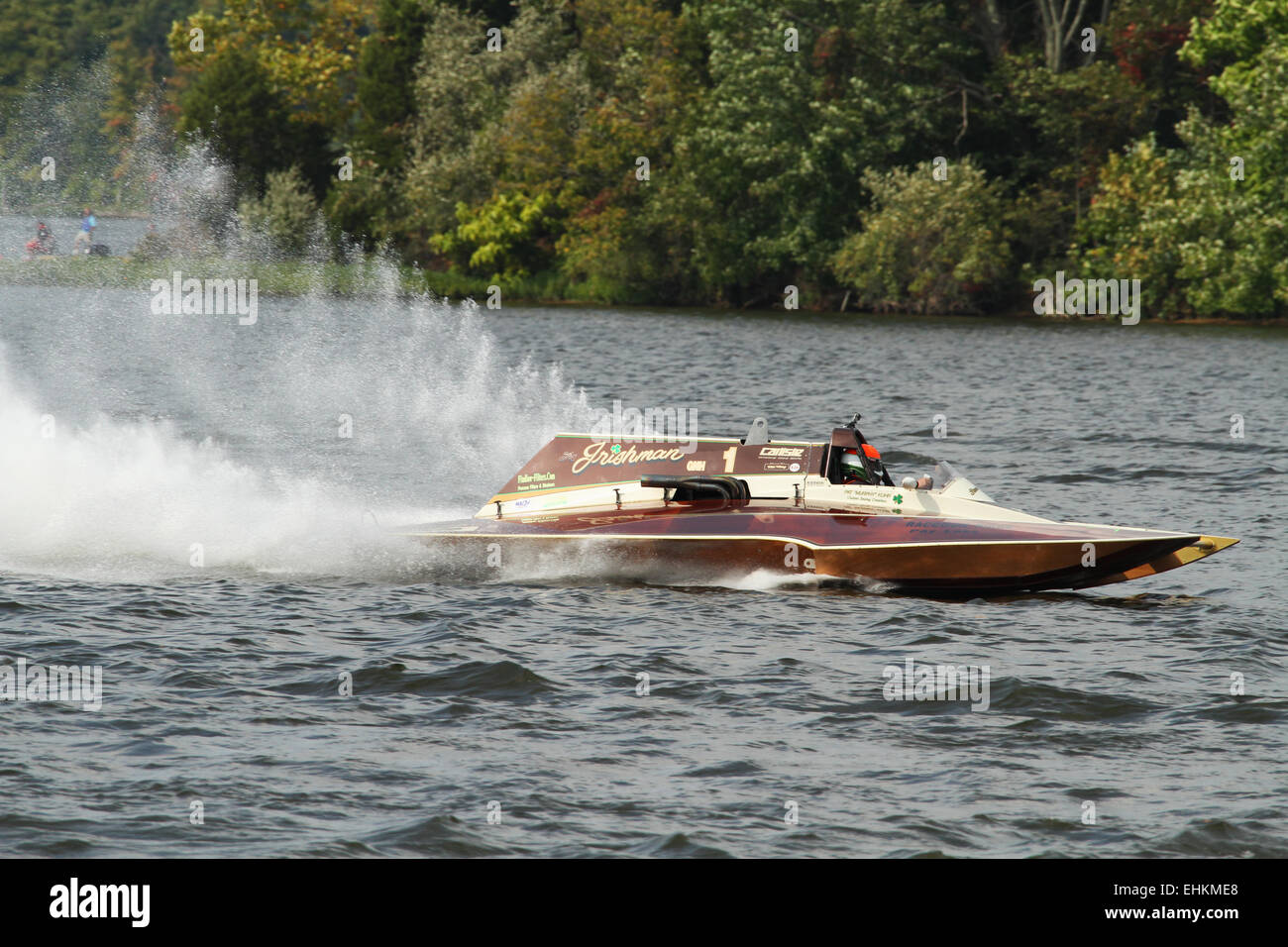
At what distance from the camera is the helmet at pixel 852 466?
17188mm

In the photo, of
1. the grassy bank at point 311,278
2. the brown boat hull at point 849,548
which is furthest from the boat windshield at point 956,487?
the grassy bank at point 311,278

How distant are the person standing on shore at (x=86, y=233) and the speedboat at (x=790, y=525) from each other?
45301 mm

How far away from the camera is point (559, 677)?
1354 centimetres

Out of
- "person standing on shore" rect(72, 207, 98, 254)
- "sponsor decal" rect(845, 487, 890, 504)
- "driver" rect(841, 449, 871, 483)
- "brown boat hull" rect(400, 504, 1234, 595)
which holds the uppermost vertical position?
"person standing on shore" rect(72, 207, 98, 254)

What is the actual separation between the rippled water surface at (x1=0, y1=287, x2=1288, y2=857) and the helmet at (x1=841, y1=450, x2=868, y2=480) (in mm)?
1364

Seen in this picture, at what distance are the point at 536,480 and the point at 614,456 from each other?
99 centimetres

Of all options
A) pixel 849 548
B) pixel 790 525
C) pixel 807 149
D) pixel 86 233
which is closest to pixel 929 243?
pixel 807 149

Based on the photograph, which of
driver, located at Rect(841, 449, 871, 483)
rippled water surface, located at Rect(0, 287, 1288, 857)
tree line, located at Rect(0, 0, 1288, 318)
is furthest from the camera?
tree line, located at Rect(0, 0, 1288, 318)

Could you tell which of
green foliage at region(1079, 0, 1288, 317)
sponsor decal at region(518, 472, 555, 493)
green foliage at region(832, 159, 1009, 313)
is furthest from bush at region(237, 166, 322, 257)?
sponsor decal at region(518, 472, 555, 493)

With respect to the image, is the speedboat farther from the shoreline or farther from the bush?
the bush

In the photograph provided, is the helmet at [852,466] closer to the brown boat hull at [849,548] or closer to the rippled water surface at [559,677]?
the brown boat hull at [849,548]

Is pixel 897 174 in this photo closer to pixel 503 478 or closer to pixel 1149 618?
pixel 503 478

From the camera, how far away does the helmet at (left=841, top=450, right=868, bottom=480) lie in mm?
17188
